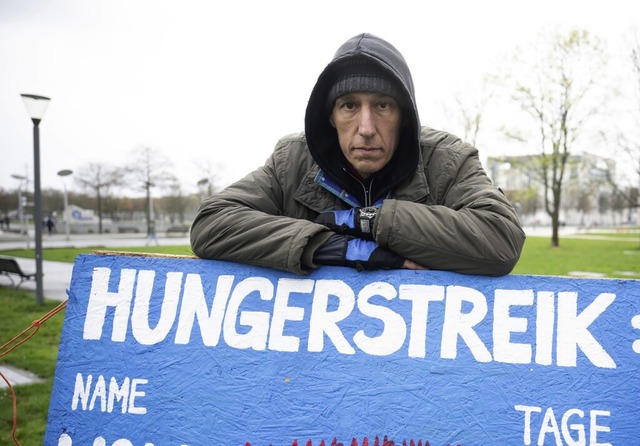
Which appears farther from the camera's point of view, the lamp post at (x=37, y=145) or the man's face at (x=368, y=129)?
the lamp post at (x=37, y=145)

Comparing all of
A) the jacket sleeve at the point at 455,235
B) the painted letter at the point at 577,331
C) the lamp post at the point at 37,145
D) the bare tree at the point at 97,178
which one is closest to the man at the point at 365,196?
the jacket sleeve at the point at 455,235

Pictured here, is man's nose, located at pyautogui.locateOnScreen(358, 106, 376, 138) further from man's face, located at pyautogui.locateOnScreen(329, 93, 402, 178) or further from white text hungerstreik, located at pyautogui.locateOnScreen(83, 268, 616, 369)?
white text hungerstreik, located at pyautogui.locateOnScreen(83, 268, 616, 369)

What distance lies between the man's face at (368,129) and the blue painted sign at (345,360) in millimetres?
504

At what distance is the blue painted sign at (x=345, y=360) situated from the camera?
62.8 inches

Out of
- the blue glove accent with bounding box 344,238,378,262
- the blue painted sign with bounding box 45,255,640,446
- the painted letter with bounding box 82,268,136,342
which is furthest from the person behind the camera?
the painted letter with bounding box 82,268,136,342

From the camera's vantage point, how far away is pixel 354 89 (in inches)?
79.1

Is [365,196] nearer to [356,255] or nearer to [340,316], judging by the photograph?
[356,255]

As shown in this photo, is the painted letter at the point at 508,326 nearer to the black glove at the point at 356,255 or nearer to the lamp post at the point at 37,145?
the black glove at the point at 356,255

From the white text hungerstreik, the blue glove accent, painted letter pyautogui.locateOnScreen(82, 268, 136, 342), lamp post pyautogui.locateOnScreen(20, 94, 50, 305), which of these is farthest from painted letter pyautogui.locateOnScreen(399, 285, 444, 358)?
lamp post pyautogui.locateOnScreen(20, 94, 50, 305)

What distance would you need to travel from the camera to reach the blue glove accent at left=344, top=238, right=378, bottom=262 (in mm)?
1806

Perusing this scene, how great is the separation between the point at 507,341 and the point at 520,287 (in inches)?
7.6

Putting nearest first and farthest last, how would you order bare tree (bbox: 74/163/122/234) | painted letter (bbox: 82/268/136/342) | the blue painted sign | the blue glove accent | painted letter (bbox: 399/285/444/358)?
1. the blue painted sign
2. painted letter (bbox: 399/285/444/358)
3. the blue glove accent
4. painted letter (bbox: 82/268/136/342)
5. bare tree (bbox: 74/163/122/234)

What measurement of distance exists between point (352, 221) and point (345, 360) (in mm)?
515

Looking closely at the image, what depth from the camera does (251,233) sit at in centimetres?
182
